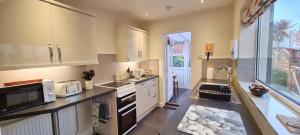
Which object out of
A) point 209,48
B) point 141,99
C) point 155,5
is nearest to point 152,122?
point 141,99

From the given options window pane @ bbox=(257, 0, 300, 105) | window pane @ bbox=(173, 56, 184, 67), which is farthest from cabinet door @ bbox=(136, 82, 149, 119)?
window pane @ bbox=(173, 56, 184, 67)

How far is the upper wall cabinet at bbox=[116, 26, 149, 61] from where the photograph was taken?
289 cm

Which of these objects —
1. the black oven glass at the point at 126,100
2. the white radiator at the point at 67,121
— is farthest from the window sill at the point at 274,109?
the white radiator at the point at 67,121

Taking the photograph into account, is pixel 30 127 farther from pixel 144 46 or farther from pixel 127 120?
pixel 144 46

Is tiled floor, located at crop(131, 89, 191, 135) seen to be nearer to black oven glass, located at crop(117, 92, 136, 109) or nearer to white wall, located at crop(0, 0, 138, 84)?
black oven glass, located at crop(117, 92, 136, 109)

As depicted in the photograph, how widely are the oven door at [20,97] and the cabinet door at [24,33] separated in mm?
260

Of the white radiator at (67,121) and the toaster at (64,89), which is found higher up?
the toaster at (64,89)

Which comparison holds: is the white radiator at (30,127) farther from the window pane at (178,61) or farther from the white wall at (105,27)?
the window pane at (178,61)

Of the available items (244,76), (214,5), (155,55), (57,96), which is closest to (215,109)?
(244,76)

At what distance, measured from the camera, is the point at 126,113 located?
2447 mm

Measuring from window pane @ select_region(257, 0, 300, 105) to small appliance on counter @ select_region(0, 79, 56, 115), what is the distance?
2480 millimetres

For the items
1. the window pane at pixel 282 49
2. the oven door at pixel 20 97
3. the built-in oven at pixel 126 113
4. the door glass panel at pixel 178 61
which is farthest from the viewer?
the door glass panel at pixel 178 61

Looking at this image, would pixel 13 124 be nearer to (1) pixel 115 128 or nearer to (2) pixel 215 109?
(1) pixel 115 128

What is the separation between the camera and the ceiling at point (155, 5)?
8.11 feet
